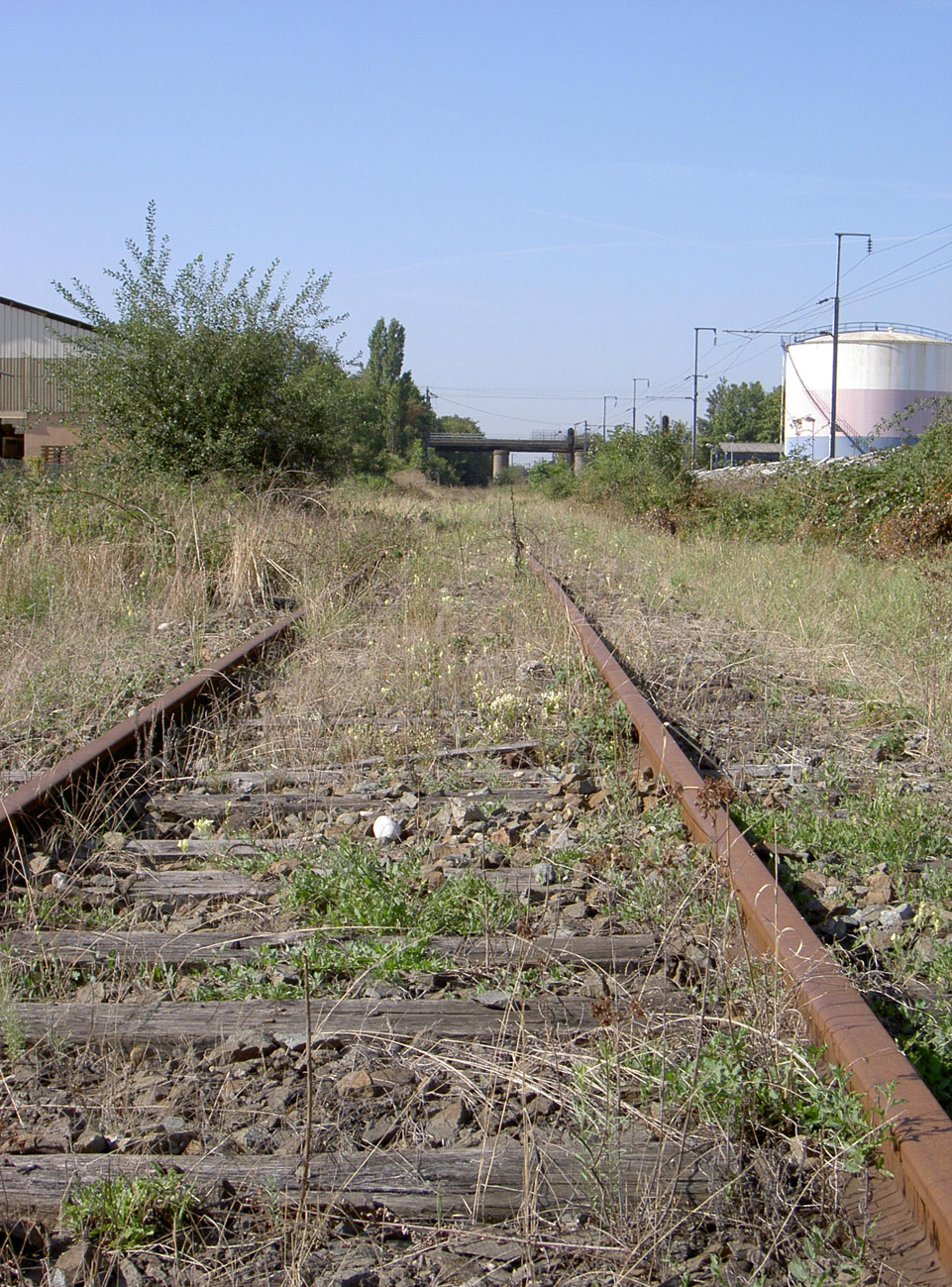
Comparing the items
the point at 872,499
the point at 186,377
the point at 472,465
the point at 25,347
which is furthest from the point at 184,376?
the point at 472,465

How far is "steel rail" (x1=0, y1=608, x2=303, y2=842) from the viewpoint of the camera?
3.95 m

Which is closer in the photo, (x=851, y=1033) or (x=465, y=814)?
(x=851, y=1033)

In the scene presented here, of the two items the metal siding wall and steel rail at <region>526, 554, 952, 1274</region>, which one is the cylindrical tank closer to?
the metal siding wall

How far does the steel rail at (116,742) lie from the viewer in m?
3.95

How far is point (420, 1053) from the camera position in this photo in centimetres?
248

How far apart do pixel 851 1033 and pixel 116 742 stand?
355 centimetres

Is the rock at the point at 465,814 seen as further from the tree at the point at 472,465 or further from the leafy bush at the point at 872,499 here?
the tree at the point at 472,465

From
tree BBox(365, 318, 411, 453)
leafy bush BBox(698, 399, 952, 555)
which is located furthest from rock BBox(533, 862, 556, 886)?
tree BBox(365, 318, 411, 453)

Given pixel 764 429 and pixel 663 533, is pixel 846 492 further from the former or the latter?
pixel 764 429

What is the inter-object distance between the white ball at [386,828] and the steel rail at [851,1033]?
1.09 meters

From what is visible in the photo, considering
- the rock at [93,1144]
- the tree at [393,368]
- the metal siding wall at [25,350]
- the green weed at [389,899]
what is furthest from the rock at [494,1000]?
the tree at [393,368]

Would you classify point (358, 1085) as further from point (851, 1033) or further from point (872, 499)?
point (872, 499)

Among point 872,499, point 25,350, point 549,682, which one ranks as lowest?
point 549,682

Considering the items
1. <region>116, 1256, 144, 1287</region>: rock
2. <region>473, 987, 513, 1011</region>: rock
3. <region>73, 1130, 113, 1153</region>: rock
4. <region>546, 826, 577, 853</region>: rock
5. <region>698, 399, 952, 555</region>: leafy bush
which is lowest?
<region>116, 1256, 144, 1287</region>: rock
